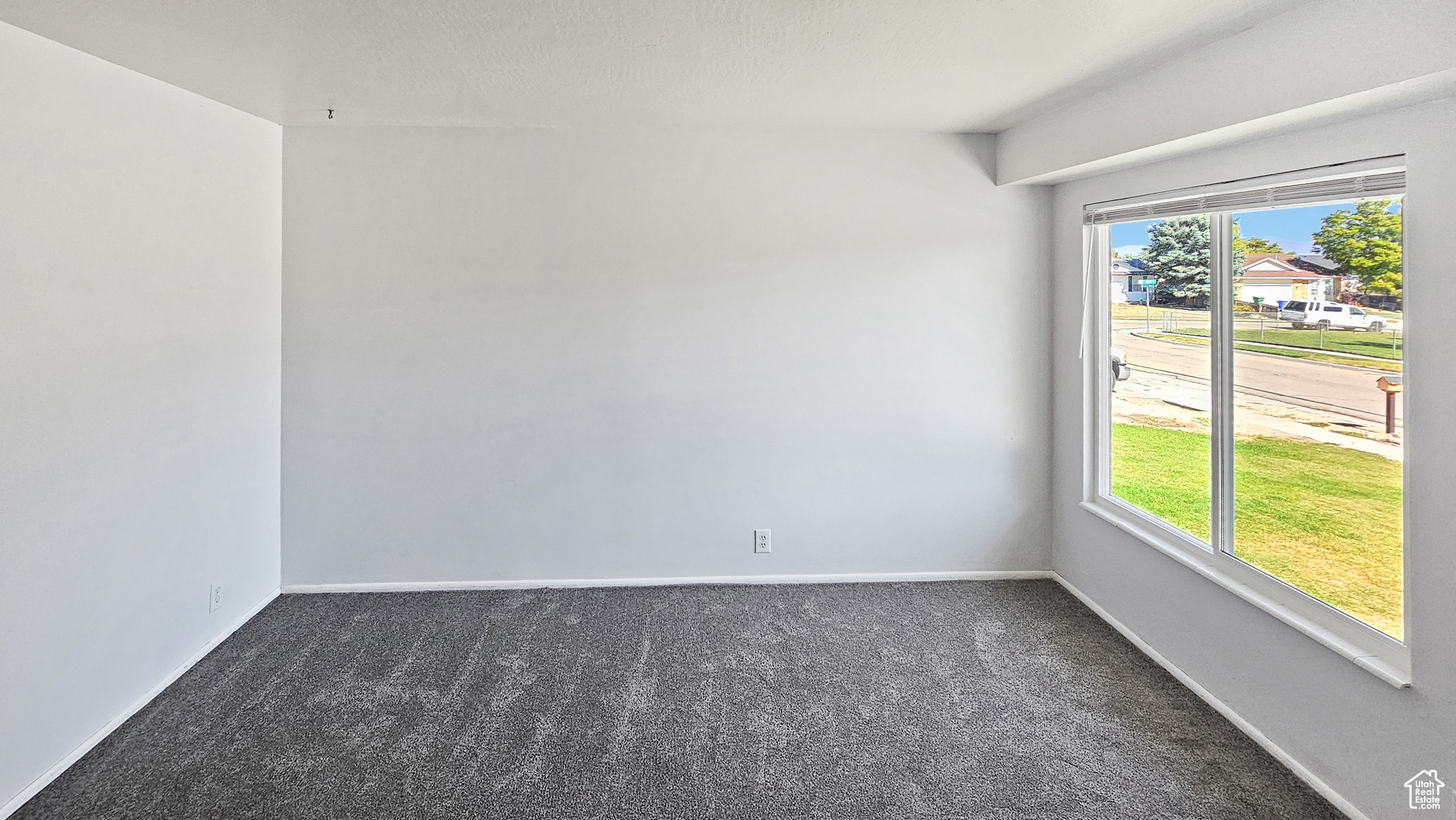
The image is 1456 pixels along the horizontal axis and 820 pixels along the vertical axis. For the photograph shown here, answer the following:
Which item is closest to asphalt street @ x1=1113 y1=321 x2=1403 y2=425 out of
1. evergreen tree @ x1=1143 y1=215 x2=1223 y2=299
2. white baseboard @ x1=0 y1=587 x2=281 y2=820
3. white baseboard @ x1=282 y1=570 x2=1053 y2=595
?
evergreen tree @ x1=1143 y1=215 x2=1223 y2=299

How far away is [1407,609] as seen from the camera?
2.05 metres

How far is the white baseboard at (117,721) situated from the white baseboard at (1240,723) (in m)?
3.90

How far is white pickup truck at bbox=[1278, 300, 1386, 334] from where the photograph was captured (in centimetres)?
227

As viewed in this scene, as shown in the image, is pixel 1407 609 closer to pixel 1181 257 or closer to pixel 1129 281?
pixel 1181 257

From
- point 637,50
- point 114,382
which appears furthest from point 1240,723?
point 114,382

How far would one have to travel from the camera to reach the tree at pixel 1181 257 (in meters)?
2.91

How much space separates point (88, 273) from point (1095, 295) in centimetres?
413

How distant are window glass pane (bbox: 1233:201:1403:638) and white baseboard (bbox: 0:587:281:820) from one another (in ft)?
13.4

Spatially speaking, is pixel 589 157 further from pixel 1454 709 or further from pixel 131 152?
pixel 1454 709

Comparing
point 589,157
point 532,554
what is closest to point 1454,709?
point 532,554

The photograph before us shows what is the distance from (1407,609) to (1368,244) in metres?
1.07

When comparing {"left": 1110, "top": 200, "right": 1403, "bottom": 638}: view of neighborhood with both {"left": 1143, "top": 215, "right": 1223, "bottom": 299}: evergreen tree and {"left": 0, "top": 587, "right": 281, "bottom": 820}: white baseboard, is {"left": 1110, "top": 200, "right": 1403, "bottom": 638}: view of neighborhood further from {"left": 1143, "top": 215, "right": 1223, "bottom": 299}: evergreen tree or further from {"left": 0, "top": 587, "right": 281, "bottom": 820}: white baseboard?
{"left": 0, "top": 587, "right": 281, "bottom": 820}: white baseboard

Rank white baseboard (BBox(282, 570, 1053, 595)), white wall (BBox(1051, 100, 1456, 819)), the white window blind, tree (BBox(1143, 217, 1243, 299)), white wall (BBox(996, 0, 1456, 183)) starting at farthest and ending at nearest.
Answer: white baseboard (BBox(282, 570, 1053, 595))
tree (BBox(1143, 217, 1243, 299))
the white window blind
white wall (BBox(1051, 100, 1456, 819))
white wall (BBox(996, 0, 1456, 183))

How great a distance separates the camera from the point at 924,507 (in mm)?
4070
